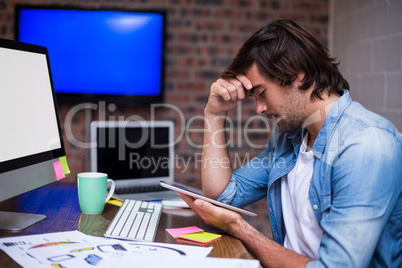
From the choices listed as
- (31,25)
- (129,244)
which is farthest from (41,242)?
(31,25)

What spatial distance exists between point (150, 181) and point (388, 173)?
3.72ft

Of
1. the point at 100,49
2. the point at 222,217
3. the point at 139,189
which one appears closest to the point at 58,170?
the point at 139,189

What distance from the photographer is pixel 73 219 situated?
1156mm

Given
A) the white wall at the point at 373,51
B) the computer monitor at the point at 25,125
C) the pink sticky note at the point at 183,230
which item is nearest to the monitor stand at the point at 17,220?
the computer monitor at the point at 25,125

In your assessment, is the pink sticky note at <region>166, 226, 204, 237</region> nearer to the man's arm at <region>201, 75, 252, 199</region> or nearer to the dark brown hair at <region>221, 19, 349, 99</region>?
the man's arm at <region>201, 75, 252, 199</region>

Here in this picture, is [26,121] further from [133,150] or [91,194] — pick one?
[133,150]

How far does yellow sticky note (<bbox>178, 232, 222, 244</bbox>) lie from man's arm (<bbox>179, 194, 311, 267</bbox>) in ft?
0.16

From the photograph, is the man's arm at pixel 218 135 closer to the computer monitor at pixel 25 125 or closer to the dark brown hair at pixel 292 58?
the dark brown hair at pixel 292 58

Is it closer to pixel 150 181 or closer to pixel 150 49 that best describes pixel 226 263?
pixel 150 181

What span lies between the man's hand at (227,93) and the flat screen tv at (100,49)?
47.4 inches

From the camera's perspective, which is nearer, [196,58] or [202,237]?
[202,237]

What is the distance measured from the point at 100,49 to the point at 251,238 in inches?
75.4

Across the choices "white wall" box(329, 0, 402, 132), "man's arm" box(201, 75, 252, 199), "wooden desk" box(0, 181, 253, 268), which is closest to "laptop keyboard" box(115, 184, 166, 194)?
"wooden desk" box(0, 181, 253, 268)

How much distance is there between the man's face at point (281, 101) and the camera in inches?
51.0
